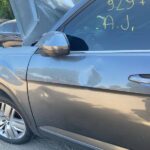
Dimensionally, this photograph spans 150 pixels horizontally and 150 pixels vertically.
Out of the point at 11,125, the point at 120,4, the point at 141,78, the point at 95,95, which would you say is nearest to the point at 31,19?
the point at 11,125

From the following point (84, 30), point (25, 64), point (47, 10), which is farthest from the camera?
point (47, 10)

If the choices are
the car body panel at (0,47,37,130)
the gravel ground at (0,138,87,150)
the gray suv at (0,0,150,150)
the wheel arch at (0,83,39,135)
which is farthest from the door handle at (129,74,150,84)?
the gravel ground at (0,138,87,150)

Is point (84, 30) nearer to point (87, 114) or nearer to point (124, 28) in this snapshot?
point (124, 28)

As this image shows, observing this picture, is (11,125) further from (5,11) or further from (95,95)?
(5,11)

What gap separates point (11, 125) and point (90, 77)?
1.45 metres

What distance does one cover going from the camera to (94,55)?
2783 mm

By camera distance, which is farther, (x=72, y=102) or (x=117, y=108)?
(x=72, y=102)

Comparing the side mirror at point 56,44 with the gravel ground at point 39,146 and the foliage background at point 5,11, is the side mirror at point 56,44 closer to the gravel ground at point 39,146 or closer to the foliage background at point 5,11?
the gravel ground at point 39,146

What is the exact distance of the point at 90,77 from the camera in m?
2.71

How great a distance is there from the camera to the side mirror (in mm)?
2880

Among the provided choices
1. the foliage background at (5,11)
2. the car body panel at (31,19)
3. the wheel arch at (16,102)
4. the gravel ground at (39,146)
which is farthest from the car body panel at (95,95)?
the foliage background at (5,11)

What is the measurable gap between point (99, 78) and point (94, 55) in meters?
0.20

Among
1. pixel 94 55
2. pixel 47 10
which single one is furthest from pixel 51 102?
pixel 47 10

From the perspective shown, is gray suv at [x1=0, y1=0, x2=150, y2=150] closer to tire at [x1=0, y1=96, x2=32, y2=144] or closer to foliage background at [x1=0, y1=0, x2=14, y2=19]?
tire at [x1=0, y1=96, x2=32, y2=144]
